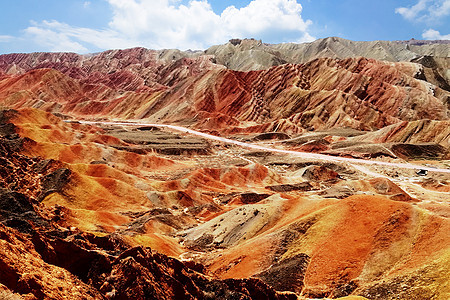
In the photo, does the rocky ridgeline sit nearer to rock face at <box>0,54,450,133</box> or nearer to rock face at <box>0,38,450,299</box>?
rock face at <box>0,38,450,299</box>

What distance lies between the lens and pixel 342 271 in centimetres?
1998

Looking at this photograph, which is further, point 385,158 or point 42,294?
point 385,158

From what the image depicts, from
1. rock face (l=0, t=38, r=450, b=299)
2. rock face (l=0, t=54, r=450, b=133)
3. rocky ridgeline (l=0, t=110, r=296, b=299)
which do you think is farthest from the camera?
rock face (l=0, t=54, r=450, b=133)

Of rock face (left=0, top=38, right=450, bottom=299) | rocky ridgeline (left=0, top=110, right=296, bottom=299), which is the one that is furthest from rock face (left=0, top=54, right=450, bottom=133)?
rocky ridgeline (left=0, top=110, right=296, bottom=299)

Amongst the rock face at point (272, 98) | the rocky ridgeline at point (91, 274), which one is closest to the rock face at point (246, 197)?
the rocky ridgeline at point (91, 274)

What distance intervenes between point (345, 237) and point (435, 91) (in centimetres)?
10876

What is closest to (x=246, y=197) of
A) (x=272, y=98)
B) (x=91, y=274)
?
(x=91, y=274)

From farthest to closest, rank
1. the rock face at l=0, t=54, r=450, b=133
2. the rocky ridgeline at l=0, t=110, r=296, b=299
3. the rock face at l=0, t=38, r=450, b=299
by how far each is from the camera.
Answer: the rock face at l=0, t=54, r=450, b=133 < the rock face at l=0, t=38, r=450, b=299 < the rocky ridgeline at l=0, t=110, r=296, b=299

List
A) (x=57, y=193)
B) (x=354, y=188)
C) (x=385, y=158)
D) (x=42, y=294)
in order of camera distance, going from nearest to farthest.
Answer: (x=42, y=294)
(x=57, y=193)
(x=354, y=188)
(x=385, y=158)

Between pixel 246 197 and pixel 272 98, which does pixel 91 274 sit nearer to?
pixel 246 197

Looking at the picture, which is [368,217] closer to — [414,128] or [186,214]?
[186,214]

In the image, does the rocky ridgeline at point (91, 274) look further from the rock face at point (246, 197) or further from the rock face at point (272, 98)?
the rock face at point (272, 98)

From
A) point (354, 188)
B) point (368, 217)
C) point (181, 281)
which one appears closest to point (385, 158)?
point (354, 188)

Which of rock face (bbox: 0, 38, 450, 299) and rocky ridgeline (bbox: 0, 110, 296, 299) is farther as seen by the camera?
rock face (bbox: 0, 38, 450, 299)
